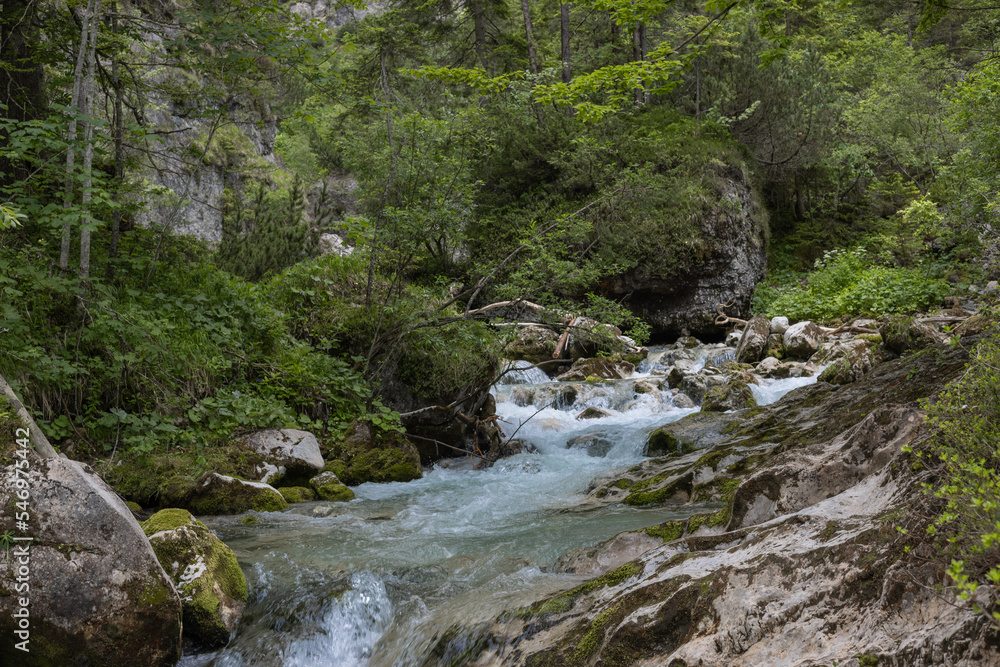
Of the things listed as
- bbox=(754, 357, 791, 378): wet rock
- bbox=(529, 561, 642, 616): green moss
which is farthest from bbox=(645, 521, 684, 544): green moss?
bbox=(754, 357, 791, 378): wet rock

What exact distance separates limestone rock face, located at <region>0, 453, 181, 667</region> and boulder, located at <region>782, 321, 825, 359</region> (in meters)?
13.2

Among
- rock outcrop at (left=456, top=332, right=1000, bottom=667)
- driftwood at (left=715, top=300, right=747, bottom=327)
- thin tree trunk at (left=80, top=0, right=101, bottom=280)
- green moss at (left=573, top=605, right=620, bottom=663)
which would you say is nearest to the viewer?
rock outcrop at (left=456, top=332, right=1000, bottom=667)

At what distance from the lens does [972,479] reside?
193 centimetres

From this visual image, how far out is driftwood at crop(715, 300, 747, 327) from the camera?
54.6ft

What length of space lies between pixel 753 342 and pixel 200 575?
12732mm

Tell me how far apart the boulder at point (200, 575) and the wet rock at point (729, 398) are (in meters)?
7.79

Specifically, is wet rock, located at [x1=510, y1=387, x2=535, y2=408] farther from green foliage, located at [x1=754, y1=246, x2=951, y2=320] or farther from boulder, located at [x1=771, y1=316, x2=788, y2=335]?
green foliage, located at [x1=754, y1=246, x2=951, y2=320]

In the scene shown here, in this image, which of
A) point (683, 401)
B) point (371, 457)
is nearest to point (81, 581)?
point (371, 457)

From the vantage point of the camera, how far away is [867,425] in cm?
371

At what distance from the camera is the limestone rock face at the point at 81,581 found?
311 cm

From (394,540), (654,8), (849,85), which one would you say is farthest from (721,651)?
(849,85)

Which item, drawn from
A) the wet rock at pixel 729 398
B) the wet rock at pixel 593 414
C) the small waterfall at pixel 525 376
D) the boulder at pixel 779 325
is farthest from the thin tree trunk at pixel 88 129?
the boulder at pixel 779 325

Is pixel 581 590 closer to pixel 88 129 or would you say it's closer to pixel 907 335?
pixel 88 129

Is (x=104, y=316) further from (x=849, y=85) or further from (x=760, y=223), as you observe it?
(x=849, y=85)
